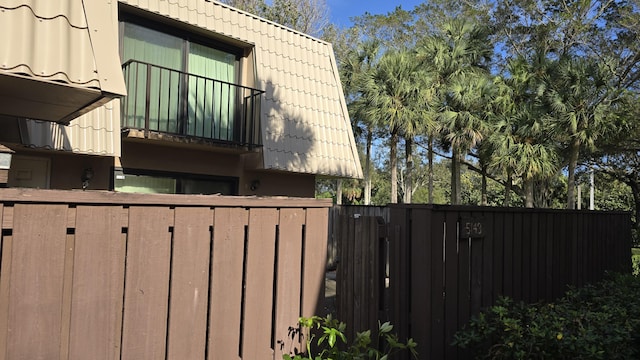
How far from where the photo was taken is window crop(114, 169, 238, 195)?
7.69 m

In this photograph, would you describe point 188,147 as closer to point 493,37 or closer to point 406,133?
point 406,133

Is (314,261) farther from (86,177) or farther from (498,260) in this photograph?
(86,177)

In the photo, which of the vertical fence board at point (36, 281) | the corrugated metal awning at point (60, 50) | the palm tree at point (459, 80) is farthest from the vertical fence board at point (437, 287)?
the palm tree at point (459, 80)

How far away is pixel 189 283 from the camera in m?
2.45

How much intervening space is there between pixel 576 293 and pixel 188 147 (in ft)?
21.5

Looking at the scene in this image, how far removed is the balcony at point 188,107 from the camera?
765 centimetres

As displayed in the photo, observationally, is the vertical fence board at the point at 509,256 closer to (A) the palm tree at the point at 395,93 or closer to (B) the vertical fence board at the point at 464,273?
(B) the vertical fence board at the point at 464,273

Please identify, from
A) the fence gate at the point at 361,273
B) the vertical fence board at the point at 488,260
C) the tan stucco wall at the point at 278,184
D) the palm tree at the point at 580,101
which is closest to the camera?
the fence gate at the point at 361,273

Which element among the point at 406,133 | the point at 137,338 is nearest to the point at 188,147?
the point at 137,338

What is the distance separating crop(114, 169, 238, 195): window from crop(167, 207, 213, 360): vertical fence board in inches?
209

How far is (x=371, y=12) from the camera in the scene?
32094 millimetres

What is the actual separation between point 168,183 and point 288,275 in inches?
237

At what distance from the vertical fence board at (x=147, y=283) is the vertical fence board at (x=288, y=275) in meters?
0.74

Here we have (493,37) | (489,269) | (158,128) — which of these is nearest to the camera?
(489,269)
